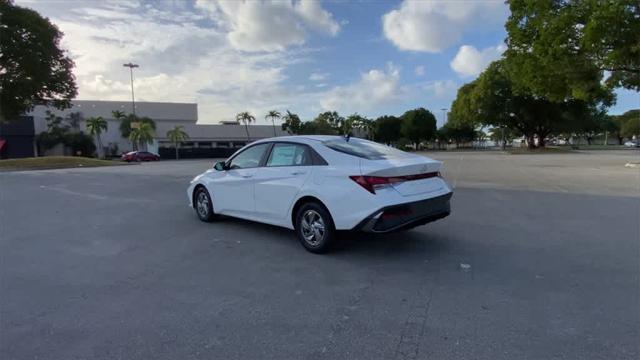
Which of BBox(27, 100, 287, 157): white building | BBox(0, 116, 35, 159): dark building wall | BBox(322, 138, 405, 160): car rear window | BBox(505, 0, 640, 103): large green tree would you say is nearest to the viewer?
BBox(322, 138, 405, 160): car rear window

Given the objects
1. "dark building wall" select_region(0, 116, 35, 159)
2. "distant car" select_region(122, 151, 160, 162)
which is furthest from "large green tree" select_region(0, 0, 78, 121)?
"dark building wall" select_region(0, 116, 35, 159)

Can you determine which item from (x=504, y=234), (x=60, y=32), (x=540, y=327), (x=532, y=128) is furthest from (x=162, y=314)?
(x=532, y=128)

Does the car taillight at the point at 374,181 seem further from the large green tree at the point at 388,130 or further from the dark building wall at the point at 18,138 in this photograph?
the large green tree at the point at 388,130

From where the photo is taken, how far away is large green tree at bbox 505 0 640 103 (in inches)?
709

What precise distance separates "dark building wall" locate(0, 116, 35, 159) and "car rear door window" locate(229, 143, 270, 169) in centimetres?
6356

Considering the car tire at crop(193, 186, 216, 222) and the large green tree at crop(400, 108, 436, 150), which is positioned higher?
the large green tree at crop(400, 108, 436, 150)

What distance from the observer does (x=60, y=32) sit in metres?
32.6

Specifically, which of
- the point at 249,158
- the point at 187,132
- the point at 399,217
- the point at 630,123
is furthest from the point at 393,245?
the point at 630,123

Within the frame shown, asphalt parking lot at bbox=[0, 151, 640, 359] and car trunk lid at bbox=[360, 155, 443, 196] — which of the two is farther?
car trunk lid at bbox=[360, 155, 443, 196]

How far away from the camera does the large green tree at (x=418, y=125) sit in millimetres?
85375

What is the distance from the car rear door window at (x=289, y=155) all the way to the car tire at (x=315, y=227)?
2.15 feet

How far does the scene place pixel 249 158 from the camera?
717cm

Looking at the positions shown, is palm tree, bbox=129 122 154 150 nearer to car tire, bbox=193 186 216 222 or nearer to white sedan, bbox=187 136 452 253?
car tire, bbox=193 186 216 222

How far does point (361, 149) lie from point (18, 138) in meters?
67.6
